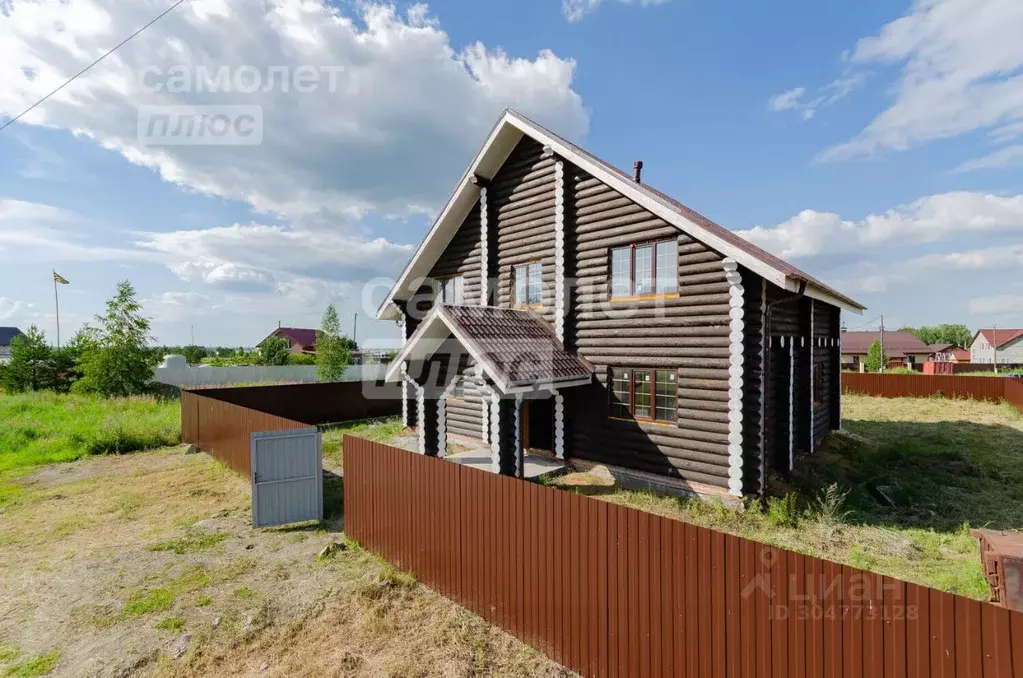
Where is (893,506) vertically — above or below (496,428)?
below

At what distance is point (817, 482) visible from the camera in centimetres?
1062

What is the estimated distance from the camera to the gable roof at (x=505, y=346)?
Result: 32.1 ft

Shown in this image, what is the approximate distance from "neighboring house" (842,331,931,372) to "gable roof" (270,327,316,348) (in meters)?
71.6

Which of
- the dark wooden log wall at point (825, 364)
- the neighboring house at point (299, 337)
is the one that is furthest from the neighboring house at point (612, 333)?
the neighboring house at point (299, 337)

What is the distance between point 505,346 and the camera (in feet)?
34.9

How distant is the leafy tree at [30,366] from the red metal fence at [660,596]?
3660 cm

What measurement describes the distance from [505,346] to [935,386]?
28944 millimetres

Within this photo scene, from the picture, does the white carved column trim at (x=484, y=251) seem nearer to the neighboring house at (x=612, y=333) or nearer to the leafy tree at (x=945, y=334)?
the neighboring house at (x=612, y=333)

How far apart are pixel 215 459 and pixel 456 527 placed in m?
11.7

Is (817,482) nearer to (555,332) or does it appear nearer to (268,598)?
(555,332)

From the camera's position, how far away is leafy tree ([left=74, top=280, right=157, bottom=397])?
25.6 meters

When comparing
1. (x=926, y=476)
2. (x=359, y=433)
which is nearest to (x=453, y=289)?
(x=359, y=433)

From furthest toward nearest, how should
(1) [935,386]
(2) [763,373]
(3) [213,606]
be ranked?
(1) [935,386] < (2) [763,373] < (3) [213,606]

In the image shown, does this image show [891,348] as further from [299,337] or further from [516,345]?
[299,337]
